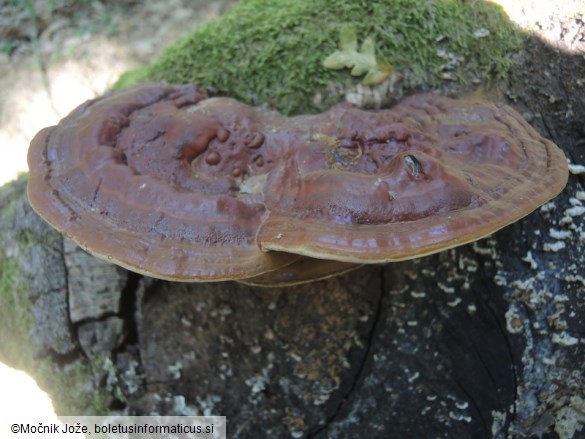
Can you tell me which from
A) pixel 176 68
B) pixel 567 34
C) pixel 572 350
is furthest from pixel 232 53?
pixel 572 350

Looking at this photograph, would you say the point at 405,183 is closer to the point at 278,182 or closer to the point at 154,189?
the point at 278,182

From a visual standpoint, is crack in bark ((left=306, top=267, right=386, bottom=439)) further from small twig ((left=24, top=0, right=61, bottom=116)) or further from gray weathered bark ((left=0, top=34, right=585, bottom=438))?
small twig ((left=24, top=0, right=61, bottom=116))

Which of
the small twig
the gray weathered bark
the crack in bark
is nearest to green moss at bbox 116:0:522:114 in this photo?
the gray weathered bark

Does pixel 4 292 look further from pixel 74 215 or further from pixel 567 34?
pixel 567 34

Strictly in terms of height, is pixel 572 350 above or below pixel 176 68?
below

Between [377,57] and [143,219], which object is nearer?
[143,219]

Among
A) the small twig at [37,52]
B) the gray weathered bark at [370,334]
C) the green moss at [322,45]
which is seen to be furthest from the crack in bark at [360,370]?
the small twig at [37,52]
